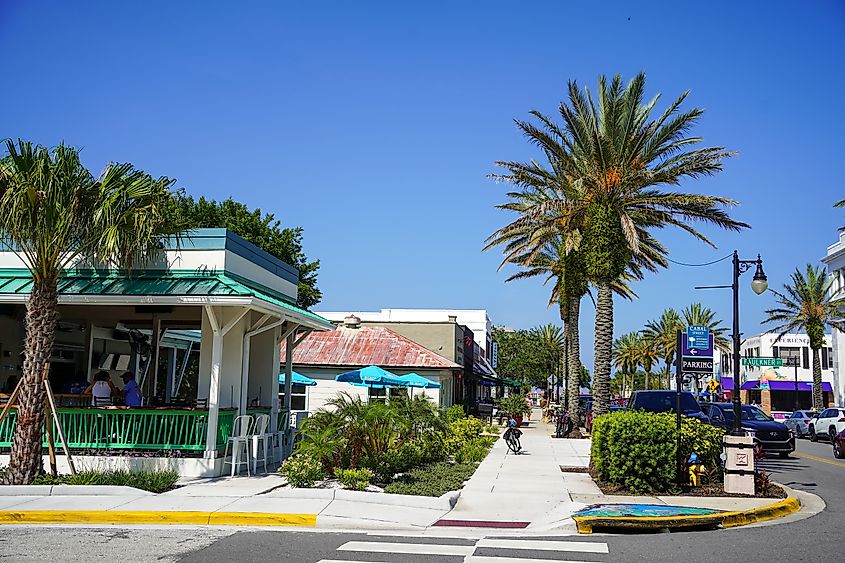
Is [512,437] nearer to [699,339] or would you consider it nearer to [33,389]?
[699,339]

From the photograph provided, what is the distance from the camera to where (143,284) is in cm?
1602

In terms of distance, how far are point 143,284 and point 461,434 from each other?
11.4 m

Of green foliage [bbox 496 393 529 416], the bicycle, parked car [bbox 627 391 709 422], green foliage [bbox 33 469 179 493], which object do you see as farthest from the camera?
green foliage [bbox 496 393 529 416]

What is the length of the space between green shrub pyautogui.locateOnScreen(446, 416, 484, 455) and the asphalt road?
410 inches

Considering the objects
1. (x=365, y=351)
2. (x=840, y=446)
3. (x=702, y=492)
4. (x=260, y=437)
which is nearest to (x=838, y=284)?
(x=840, y=446)

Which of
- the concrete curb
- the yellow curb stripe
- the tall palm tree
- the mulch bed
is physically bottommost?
the yellow curb stripe

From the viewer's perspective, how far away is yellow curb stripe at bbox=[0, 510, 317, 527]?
449 inches

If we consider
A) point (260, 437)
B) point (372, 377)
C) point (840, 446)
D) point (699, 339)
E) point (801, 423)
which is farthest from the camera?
point (801, 423)

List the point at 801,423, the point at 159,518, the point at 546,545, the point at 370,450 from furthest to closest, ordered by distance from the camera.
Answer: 1. the point at 801,423
2. the point at 370,450
3. the point at 159,518
4. the point at 546,545

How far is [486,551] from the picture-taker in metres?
9.52

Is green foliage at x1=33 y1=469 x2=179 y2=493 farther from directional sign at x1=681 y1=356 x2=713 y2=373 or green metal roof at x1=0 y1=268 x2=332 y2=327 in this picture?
directional sign at x1=681 y1=356 x2=713 y2=373

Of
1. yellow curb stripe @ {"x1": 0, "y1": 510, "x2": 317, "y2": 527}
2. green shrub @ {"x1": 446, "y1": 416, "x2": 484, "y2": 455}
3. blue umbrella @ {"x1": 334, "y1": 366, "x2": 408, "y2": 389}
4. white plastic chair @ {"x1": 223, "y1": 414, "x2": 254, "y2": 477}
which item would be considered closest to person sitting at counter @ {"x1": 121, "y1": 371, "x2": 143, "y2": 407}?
white plastic chair @ {"x1": 223, "y1": 414, "x2": 254, "y2": 477}

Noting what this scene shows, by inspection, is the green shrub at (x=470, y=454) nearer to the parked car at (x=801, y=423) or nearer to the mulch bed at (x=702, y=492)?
the mulch bed at (x=702, y=492)

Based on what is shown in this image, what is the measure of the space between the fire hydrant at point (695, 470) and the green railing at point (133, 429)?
9.15m
